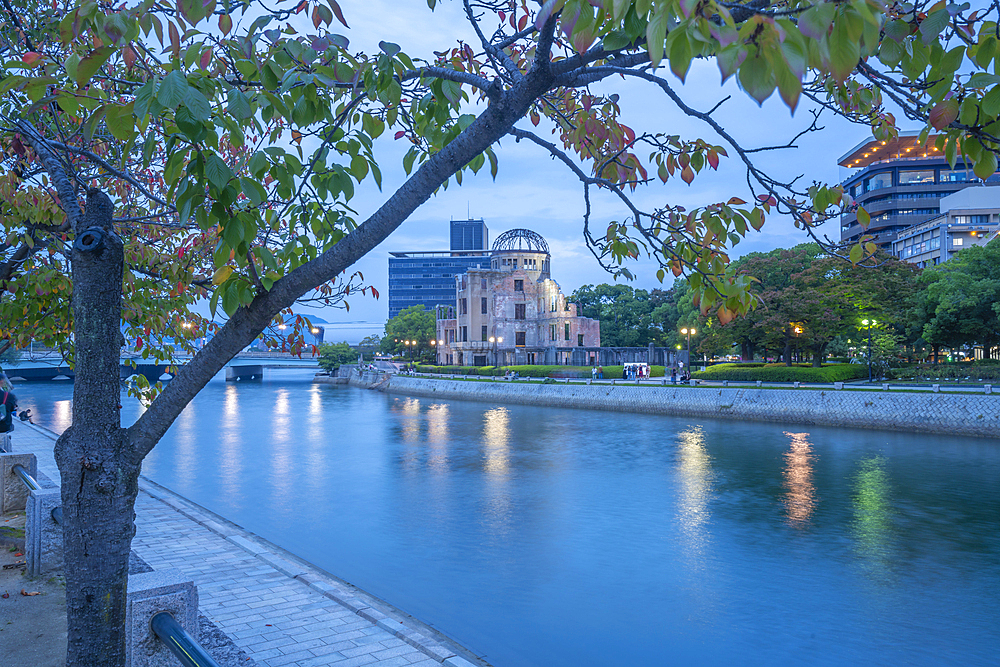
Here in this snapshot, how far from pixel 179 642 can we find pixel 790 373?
43273mm

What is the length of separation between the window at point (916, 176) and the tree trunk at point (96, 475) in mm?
102591

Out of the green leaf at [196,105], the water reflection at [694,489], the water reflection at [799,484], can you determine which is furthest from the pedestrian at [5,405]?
the water reflection at [799,484]

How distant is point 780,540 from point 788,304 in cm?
3158

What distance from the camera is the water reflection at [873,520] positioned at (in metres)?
14.6

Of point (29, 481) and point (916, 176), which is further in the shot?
point (916, 176)

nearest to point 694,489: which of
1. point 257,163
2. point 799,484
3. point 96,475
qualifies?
point 799,484

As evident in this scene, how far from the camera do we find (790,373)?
4156 centimetres

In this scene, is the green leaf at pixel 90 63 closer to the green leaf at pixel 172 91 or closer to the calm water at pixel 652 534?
the green leaf at pixel 172 91

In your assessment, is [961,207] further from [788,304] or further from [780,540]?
[780,540]

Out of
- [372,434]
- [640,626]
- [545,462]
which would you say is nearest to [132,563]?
[640,626]

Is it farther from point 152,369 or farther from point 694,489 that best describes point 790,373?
point 152,369

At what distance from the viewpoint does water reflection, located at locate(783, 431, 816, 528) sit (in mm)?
18562

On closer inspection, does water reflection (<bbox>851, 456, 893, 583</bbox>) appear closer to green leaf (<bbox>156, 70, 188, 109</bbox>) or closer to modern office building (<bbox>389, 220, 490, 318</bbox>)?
green leaf (<bbox>156, 70, 188, 109</bbox>)

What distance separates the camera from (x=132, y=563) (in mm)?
7789
